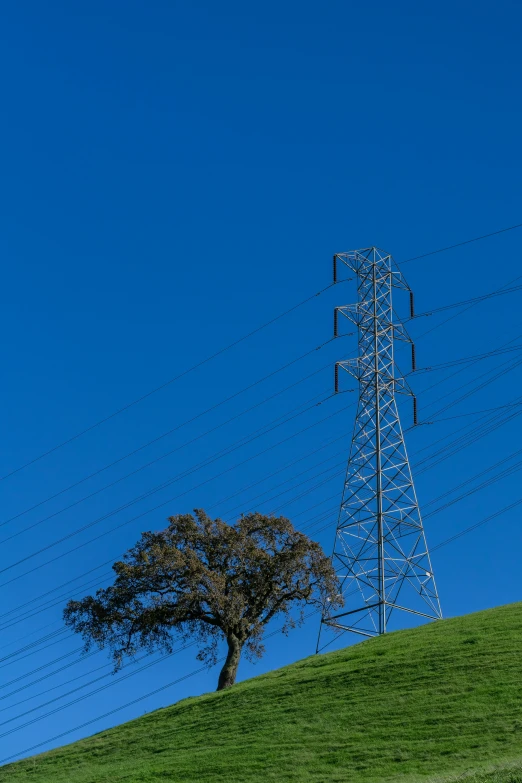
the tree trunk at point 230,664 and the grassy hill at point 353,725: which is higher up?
the tree trunk at point 230,664

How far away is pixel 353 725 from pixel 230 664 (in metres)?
23.6

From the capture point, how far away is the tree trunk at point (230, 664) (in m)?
61.1

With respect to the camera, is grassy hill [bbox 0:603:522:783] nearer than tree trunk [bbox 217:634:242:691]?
Yes

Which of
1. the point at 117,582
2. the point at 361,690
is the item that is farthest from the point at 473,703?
the point at 117,582

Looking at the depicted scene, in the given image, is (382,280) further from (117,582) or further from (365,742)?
(365,742)

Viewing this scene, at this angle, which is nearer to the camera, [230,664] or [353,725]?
[353,725]

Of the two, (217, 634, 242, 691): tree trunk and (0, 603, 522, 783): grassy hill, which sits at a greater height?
(217, 634, 242, 691): tree trunk

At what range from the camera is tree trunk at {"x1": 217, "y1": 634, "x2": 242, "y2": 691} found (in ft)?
200

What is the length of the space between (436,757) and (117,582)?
34140 mm

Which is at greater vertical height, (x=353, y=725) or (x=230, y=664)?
(x=230, y=664)

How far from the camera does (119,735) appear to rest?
52.0m

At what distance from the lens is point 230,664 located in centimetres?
6225

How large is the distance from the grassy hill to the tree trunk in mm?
4561

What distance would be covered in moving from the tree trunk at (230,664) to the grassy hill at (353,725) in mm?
4561
